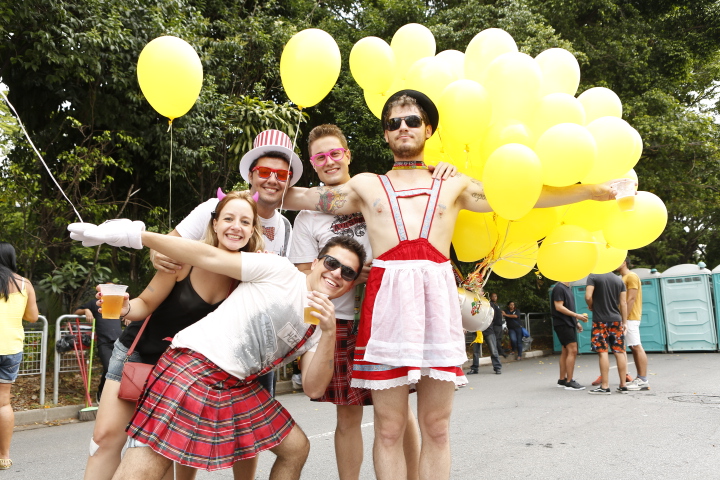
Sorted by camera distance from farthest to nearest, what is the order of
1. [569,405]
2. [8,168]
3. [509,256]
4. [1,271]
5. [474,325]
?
[8,168], [569,405], [1,271], [509,256], [474,325]

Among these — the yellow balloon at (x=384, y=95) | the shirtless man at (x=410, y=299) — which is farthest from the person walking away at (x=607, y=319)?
the shirtless man at (x=410, y=299)

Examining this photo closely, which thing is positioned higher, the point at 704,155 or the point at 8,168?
the point at 704,155

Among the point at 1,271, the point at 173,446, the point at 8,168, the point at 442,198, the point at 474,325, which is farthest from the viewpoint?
the point at 8,168

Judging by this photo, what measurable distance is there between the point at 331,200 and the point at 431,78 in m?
0.88

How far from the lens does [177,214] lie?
1247 cm

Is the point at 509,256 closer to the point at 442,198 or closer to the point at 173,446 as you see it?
the point at 442,198

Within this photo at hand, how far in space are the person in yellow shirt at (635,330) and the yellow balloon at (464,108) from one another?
661 centimetres

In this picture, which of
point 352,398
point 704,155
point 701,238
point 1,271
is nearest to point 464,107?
point 352,398

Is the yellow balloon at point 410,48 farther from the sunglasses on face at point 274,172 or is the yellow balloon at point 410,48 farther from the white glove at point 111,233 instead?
the white glove at point 111,233

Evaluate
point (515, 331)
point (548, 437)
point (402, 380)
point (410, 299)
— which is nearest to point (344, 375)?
point (402, 380)

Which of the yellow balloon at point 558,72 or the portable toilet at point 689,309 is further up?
the yellow balloon at point 558,72

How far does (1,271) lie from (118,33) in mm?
4929

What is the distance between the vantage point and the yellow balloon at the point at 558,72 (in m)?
3.32

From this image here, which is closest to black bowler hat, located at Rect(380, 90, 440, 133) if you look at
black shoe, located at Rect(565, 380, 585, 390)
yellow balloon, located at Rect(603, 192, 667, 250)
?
yellow balloon, located at Rect(603, 192, 667, 250)
